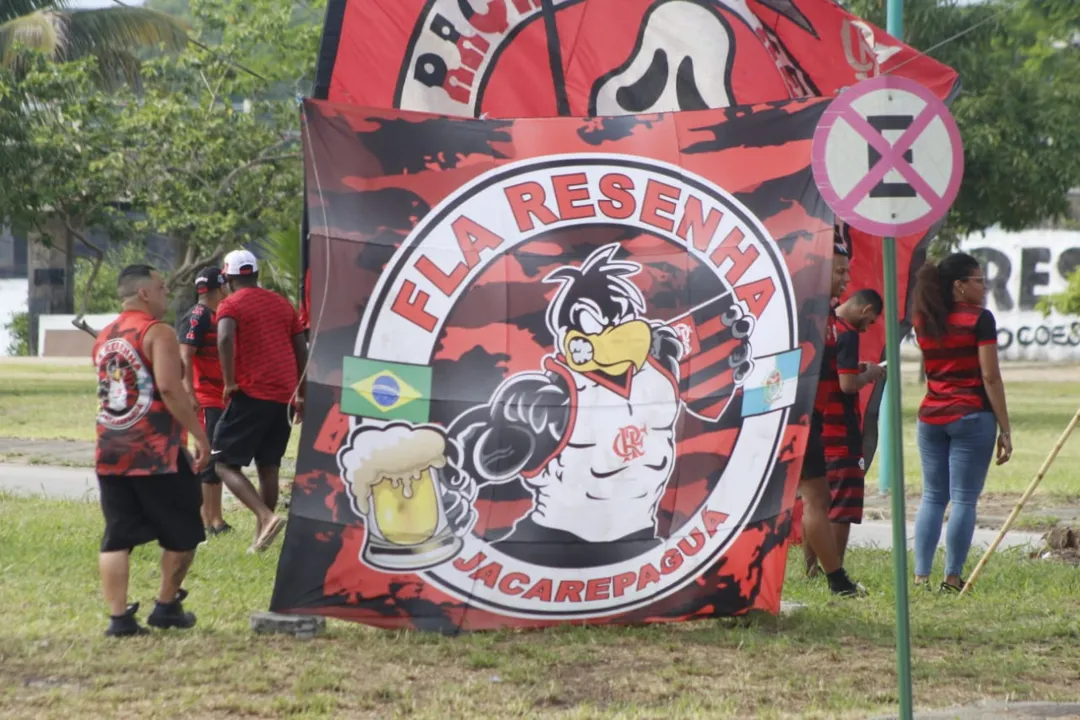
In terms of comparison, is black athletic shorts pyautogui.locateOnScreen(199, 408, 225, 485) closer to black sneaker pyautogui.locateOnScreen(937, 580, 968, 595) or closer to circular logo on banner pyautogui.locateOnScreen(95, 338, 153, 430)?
circular logo on banner pyautogui.locateOnScreen(95, 338, 153, 430)

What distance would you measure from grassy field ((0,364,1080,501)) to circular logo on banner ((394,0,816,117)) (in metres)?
5.96

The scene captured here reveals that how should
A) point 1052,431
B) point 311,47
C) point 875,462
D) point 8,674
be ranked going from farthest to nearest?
point 311,47, point 1052,431, point 875,462, point 8,674

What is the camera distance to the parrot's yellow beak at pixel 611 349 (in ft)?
23.0

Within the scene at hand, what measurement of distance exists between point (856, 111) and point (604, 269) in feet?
6.01

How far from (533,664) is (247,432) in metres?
3.36

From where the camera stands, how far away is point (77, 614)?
24.2 ft

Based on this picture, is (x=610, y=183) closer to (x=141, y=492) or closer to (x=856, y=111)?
(x=856, y=111)

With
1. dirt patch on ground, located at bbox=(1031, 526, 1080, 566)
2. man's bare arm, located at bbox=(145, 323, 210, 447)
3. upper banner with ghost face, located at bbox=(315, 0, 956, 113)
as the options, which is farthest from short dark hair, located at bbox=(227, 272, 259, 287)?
dirt patch on ground, located at bbox=(1031, 526, 1080, 566)

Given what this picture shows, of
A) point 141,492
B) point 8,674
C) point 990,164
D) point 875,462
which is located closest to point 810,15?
point 141,492

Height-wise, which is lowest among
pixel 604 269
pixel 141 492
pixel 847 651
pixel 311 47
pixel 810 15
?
pixel 847 651

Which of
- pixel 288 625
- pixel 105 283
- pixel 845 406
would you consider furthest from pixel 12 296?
pixel 288 625

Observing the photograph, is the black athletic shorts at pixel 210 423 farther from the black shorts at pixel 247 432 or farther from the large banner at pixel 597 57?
the large banner at pixel 597 57

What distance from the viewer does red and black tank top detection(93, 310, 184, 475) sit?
22.1ft

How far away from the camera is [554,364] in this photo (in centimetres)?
699
